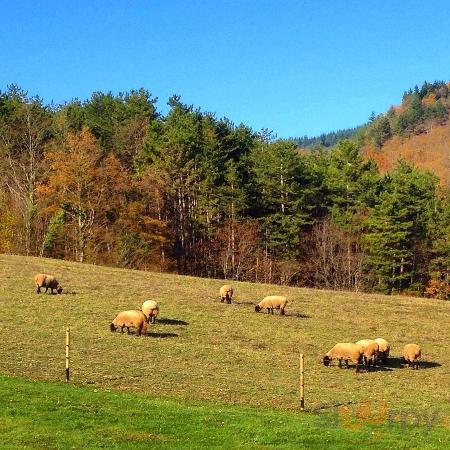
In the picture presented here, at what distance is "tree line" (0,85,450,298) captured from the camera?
78500mm

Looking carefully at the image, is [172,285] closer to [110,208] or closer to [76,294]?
[76,294]

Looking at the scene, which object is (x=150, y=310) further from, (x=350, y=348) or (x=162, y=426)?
(x=162, y=426)

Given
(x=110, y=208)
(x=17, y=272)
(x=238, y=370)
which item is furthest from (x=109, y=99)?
(x=238, y=370)

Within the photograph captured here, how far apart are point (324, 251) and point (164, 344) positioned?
55953 millimetres

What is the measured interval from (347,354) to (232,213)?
55804 mm

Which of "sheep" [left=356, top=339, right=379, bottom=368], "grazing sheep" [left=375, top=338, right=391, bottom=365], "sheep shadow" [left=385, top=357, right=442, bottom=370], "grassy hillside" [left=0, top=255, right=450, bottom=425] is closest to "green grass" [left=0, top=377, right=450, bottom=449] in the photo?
"grassy hillside" [left=0, top=255, right=450, bottom=425]

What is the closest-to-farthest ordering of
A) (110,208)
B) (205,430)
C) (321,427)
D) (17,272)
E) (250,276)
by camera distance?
(205,430), (321,427), (17,272), (110,208), (250,276)

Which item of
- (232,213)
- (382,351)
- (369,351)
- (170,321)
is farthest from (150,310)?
(232,213)

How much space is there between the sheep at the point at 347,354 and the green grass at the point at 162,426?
9.99 metres

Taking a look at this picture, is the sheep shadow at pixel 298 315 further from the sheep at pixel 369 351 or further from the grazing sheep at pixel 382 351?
the sheep at pixel 369 351

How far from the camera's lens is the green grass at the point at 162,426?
1730cm

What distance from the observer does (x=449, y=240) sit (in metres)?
86.2

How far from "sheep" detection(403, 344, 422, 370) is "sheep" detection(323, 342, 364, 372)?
108 inches

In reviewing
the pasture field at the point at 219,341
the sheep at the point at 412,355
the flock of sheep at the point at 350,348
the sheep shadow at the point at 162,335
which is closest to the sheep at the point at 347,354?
the flock of sheep at the point at 350,348
